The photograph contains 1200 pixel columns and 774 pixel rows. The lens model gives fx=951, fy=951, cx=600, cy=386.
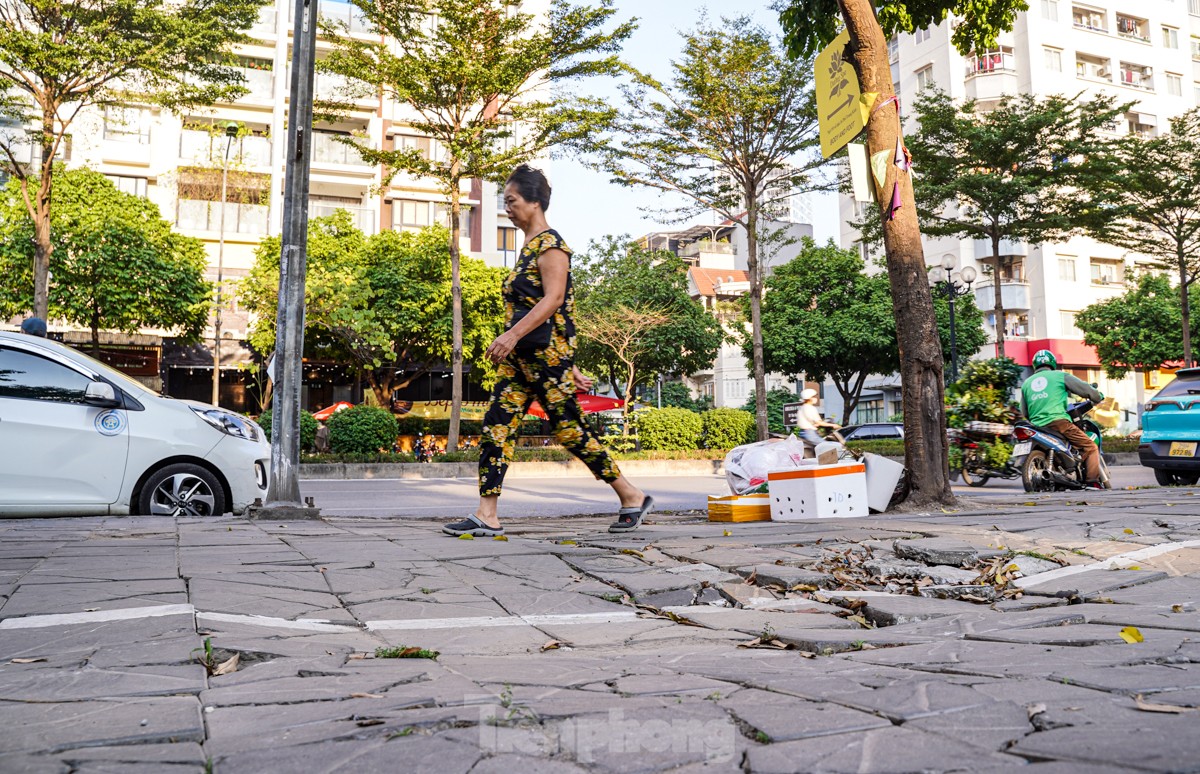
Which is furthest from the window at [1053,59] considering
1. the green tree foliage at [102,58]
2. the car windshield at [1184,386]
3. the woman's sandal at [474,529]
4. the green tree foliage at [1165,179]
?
the woman's sandal at [474,529]

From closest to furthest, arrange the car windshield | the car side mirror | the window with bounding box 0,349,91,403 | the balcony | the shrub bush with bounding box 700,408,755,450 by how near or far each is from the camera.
Result: the window with bounding box 0,349,91,403
the car side mirror
the car windshield
the shrub bush with bounding box 700,408,755,450
the balcony

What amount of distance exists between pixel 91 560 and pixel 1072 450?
406 inches

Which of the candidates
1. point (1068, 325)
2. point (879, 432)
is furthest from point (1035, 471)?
point (1068, 325)

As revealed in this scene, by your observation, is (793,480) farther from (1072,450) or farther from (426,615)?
(1072,450)

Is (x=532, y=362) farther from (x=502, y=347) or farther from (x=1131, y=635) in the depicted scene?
(x=1131, y=635)

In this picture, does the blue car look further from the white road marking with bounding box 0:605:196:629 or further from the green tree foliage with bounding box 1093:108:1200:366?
the green tree foliage with bounding box 1093:108:1200:366

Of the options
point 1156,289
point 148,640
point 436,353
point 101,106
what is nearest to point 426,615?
point 148,640

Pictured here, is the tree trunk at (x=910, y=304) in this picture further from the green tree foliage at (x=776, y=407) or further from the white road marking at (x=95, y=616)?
the green tree foliage at (x=776, y=407)

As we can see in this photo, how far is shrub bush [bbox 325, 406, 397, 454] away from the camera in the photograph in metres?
20.6

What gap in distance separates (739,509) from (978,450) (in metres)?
7.69

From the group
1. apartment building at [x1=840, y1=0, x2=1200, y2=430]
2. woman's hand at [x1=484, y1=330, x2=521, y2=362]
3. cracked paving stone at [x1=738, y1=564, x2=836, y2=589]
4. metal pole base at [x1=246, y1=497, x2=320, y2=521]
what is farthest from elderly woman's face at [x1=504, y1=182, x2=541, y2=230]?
apartment building at [x1=840, y1=0, x2=1200, y2=430]

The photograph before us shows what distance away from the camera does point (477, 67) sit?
20328 millimetres

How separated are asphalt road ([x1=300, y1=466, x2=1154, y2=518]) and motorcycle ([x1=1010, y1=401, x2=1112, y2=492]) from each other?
23.3 inches

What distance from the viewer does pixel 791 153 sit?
71.7 feet
